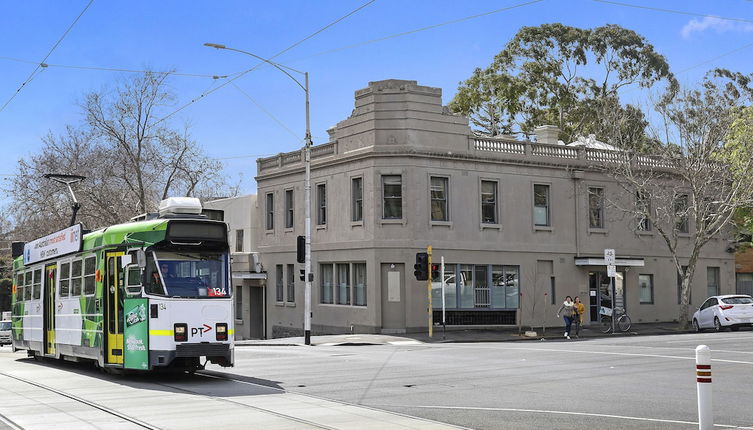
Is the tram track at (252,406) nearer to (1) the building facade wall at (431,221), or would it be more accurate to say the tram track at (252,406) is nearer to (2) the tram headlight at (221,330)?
(2) the tram headlight at (221,330)

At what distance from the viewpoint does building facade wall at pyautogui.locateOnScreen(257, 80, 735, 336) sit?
3772 cm

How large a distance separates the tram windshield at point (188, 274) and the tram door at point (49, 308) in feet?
21.3

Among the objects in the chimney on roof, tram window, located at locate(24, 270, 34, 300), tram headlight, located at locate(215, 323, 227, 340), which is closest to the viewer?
tram headlight, located at locate(215, 323, 227, 340)

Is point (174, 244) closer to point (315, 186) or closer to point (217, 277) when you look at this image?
point (217, 277)

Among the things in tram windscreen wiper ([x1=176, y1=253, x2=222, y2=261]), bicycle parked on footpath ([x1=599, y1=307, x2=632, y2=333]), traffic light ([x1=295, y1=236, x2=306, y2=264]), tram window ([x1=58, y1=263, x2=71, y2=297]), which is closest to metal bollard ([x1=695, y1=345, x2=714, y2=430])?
tram windscreen wiper ([x1=176, y1=253, x2=222, y2=261])

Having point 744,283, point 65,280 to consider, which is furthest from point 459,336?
point 744,283

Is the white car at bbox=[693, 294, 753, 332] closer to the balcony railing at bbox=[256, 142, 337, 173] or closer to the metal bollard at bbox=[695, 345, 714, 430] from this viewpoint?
the balcony railing at bbox=[256, 142, 337, 173]

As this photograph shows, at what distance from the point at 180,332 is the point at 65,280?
5.98m

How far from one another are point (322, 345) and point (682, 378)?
1770cm

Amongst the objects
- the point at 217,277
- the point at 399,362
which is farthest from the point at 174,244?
the point at 399,362

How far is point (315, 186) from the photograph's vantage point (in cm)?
4175

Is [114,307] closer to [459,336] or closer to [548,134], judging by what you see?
[459,336]

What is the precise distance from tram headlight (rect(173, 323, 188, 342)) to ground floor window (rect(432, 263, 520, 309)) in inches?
849

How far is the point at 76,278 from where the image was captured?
2055cm
